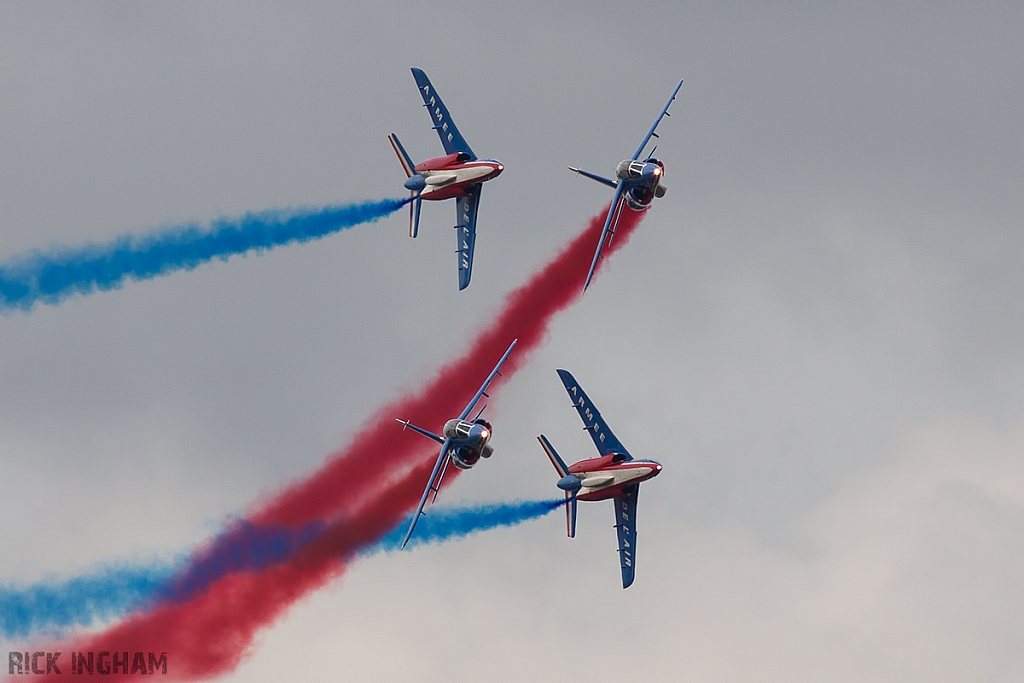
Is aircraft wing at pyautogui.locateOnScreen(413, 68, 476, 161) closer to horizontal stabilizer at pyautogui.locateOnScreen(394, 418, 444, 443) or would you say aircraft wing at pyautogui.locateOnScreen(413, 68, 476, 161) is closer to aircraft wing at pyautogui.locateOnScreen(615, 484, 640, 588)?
horizontal stabilizer at pyautogui.locateOnScreen(394, 418, 444, 443)

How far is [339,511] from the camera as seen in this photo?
135750 millimetres

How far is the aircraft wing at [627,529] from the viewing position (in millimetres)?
136875

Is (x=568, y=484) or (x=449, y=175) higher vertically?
(x=449, y=175)

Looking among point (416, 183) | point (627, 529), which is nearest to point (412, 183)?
point (416, 183)

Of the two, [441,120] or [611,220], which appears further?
[441,120]

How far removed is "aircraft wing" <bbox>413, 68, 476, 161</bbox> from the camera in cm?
13762

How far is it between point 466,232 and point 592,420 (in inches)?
479

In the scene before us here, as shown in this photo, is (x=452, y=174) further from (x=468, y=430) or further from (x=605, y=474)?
(x=605, y=474)

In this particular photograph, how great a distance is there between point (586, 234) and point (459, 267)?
705 centimetres

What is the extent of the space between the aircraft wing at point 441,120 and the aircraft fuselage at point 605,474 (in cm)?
1761

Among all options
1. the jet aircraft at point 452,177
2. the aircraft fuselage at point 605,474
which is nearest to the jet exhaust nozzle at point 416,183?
the jet aircraft at point 452,177

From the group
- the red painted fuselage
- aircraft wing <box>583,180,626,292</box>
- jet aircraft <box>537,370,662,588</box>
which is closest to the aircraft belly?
jet aircraft <box>537,370,662,588</box>

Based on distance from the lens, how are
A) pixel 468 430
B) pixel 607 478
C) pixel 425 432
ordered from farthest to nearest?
1. pixel 607 478
2. pixel 425 432
3. pixel 468 430

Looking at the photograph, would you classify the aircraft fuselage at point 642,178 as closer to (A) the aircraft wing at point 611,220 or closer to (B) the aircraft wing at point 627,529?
(A) the aircraft wing at point 611,220
